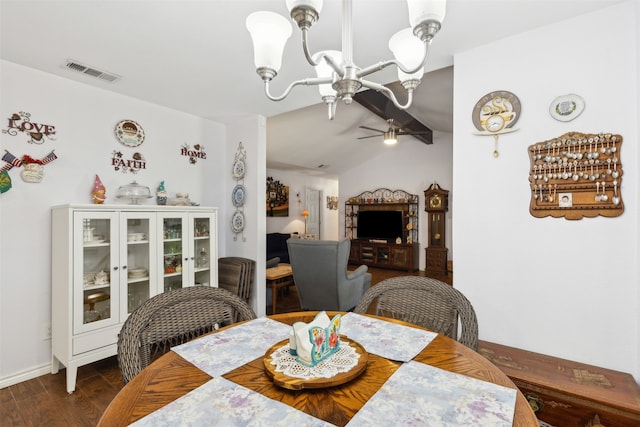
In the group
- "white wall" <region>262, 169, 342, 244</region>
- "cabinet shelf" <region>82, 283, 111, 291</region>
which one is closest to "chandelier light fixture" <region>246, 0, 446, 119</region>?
"cabinet shelf" <region>82, 283, 111, 291</region>

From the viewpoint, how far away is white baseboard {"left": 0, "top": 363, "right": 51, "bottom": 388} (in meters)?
2.12

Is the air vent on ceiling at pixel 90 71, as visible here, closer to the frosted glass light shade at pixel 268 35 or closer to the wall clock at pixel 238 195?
the wall clock at pixel 238 195

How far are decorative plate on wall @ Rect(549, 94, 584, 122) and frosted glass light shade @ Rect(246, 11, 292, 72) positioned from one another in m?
1.56

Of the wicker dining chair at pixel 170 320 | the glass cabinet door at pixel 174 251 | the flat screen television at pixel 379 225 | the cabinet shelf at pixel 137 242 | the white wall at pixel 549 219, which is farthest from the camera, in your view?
the flat screen television at pixel 379 225

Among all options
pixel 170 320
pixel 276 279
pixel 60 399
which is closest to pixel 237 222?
pixel 276 279

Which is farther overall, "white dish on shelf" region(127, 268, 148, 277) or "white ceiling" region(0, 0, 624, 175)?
"white dish on shelf" region(127, 268, 148, 277)

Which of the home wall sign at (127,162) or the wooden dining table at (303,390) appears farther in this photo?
the home wall sign at (127,162)

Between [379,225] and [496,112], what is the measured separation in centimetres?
511

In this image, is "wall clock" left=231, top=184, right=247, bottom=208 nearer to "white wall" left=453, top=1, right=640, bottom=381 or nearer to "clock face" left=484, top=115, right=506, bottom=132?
"white wall" left=453, top=1, right=640, bottom=381

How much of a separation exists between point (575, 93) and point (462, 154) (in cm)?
63

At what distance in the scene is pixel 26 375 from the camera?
2209 millimetres

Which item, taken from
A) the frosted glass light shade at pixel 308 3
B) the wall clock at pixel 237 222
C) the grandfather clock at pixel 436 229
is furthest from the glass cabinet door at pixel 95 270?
the grandfather clock at pixel 436 229

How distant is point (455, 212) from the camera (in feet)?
6.59

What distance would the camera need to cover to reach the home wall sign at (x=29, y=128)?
2184 millimetres
